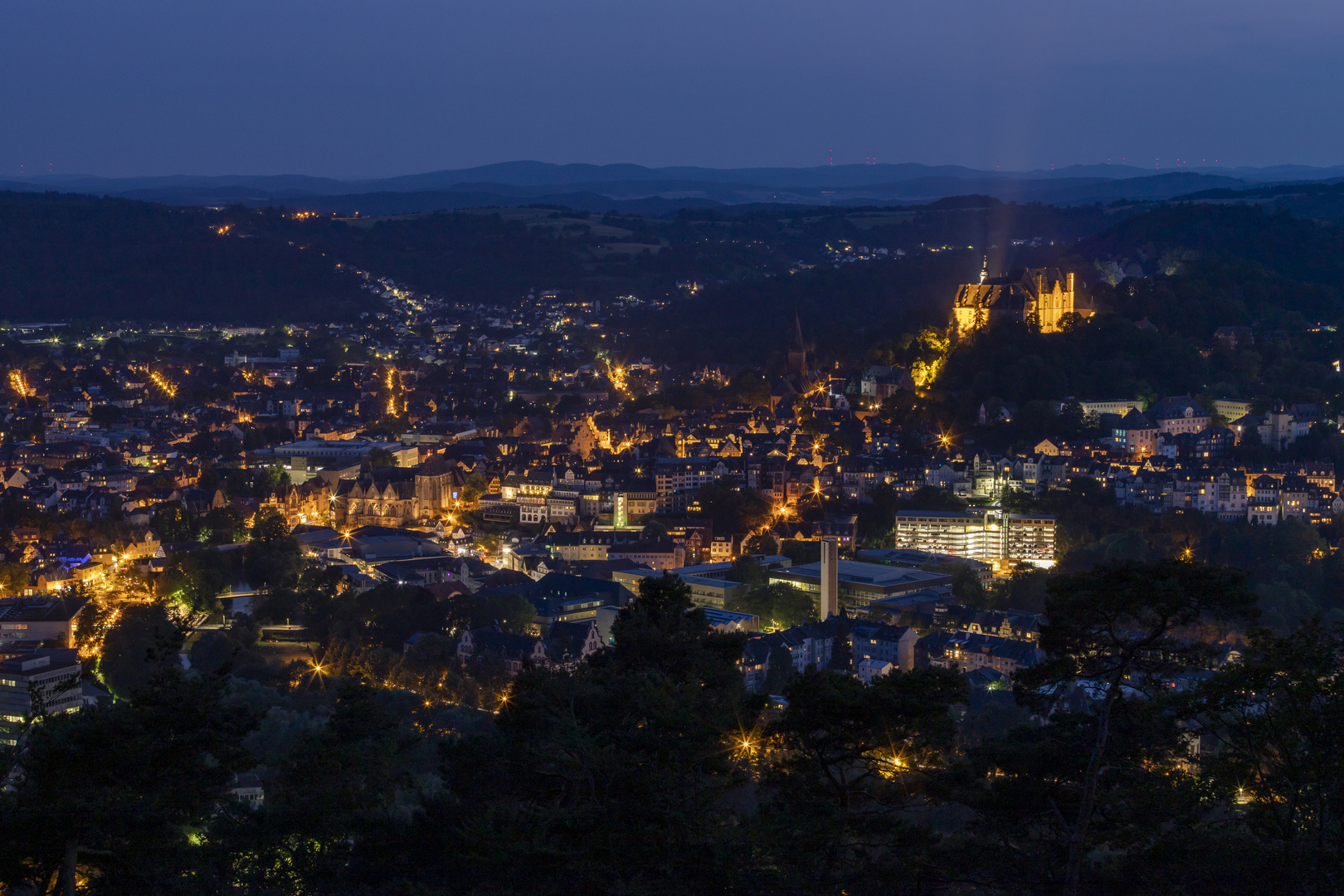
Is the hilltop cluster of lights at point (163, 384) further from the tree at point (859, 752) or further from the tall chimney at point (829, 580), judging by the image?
the tree at point (859, 752)

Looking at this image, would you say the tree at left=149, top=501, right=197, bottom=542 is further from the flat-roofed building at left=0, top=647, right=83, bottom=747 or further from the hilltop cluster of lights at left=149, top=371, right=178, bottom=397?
the hilltop cluster of lights at left=149, top=371, right=178, bottom=397

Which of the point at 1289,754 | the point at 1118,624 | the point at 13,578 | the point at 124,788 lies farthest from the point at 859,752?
the point at 13,578

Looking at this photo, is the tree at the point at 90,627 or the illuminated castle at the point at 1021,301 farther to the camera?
the illuminated castle at the point at 1021,301

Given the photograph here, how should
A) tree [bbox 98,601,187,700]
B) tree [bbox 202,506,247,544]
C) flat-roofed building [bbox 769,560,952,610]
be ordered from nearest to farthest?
tree [bbox 98,601,187,700] → flat-roofed building [bbox 769,560,952,610] → tree [bbox 202,506,247,544]

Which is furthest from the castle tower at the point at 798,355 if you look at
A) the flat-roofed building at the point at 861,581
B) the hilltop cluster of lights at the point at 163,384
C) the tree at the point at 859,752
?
the tree at the point at 859,752

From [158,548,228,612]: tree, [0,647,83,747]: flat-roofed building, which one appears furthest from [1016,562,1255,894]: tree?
[158,548,228,612]: tree

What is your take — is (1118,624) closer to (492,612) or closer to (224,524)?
(492,612)
